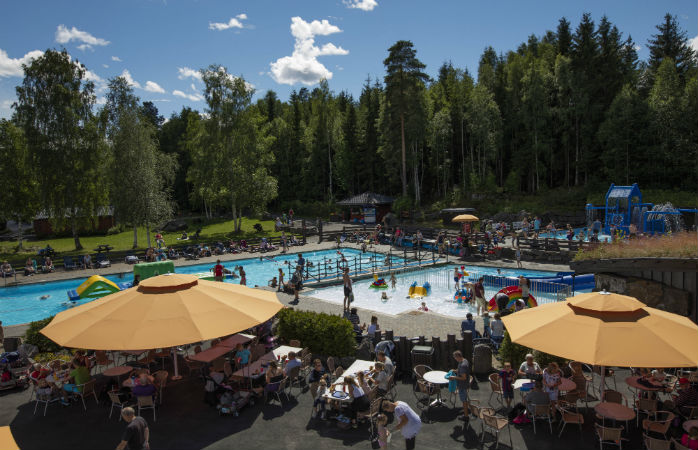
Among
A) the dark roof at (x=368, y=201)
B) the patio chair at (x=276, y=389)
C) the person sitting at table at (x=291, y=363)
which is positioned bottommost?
the patio chair at (x=276, y=389)

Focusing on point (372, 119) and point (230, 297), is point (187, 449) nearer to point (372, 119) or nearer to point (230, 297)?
point (230, 297)

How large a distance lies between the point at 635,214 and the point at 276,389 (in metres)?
27.3

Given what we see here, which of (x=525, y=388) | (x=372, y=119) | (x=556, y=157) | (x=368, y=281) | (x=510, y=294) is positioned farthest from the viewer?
(x=372, y=119)

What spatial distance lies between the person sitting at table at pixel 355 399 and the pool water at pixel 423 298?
8.24 meters

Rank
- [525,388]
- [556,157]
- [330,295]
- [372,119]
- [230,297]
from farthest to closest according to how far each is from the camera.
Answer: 1. [372,119]
2. [556,157]
3. [330,295]
4. [230,297]
5. [525,388]

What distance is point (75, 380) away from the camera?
28.3 ft

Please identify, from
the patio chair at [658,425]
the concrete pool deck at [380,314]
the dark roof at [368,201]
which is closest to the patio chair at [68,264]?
the concrete pool deck at [380,314]

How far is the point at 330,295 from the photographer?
19.4 metres

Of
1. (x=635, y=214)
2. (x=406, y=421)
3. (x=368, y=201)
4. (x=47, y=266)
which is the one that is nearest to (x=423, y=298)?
(x=406, y=421)

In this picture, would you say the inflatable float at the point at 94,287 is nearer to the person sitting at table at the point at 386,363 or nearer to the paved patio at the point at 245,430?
the paved patio at the point at 245,430

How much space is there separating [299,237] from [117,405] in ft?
84.7

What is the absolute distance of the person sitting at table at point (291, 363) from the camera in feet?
29.3

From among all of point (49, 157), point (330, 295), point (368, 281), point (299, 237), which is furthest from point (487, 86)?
point (49, 157)

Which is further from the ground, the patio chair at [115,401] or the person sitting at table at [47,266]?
the person sitting at table at [47,266]
